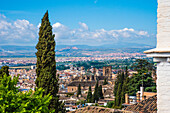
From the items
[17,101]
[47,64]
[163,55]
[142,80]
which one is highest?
[163,55]

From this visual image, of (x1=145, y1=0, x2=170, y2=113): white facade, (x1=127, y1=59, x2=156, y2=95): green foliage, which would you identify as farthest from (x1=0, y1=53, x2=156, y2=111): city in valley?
(x1=145, y1=0, x2=170, y2=113): white facade

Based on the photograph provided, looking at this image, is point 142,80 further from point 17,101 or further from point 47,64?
point 17,101

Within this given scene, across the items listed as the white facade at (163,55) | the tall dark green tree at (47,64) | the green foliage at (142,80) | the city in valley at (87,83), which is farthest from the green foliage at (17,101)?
the green foliage at (142,80)

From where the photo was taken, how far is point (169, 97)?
10.6 feet

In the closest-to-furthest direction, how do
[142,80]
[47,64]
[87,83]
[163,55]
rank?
1. [163,55]
2. [47,64]
3. [142,80]
4. [87,83]

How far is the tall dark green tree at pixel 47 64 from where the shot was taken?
1024cm

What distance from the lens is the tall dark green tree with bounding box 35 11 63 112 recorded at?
33.6 ft

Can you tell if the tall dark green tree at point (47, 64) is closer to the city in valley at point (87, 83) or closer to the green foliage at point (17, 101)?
the city in valley at point (87, 83)

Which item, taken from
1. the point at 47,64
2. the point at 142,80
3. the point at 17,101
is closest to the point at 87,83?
the point at 142,80

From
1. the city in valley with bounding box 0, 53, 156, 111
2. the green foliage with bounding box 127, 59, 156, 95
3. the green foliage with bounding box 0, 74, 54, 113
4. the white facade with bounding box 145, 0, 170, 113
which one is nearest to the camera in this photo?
the white facade with bounding box 145, 0, 170, 113

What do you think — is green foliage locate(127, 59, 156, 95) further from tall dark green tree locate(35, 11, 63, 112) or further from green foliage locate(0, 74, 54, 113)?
green foliage locate(0, 74, 54, 113)

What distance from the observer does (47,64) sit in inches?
415

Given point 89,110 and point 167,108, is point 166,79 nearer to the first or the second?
point 167,108

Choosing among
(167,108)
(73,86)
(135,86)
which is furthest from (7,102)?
(73,86)
